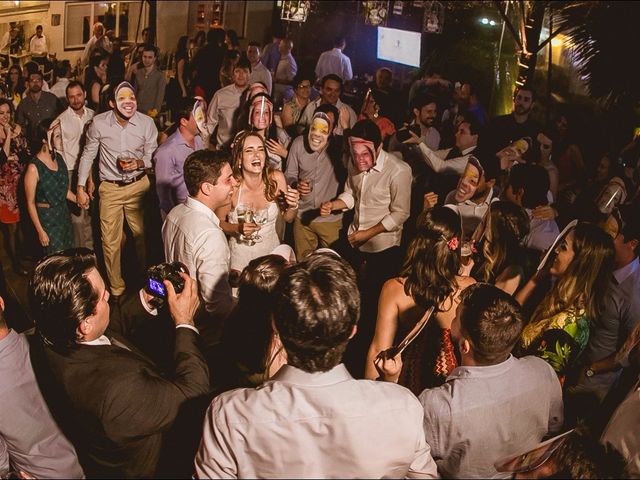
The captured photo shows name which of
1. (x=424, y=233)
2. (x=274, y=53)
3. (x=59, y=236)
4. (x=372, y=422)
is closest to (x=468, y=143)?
(x=424, y=233)

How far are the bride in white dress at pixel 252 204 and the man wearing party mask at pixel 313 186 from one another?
983 millimetres

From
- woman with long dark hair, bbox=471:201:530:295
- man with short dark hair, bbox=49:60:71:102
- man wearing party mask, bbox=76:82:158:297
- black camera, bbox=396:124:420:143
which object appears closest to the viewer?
woman with long dark hair, bbox=471:201:530:295

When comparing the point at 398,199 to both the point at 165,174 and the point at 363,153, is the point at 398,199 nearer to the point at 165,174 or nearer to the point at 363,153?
the point at 363,153

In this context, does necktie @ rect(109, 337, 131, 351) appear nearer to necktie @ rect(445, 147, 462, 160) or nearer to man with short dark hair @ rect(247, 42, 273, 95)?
necktie @ rect(445, 147, 462, 160)

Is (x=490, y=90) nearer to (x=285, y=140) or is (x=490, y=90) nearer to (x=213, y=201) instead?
(x=285, y=140)

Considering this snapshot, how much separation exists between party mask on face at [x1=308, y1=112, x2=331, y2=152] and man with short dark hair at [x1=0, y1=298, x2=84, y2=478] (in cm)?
326

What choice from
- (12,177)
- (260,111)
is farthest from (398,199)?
(12,177)

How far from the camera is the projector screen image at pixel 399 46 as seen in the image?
1193 centimetres

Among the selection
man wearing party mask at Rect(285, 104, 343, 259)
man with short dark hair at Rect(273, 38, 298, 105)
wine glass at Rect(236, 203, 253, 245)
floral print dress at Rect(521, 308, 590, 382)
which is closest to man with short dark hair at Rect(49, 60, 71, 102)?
man wearing party mask at Rect(285, 104, 343, 259)

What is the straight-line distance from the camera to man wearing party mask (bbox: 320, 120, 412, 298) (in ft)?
14.6

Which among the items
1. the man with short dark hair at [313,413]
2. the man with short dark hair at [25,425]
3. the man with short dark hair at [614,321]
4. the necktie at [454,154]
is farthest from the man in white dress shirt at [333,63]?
the man with short dark hair at [313,413]

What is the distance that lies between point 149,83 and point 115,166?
133 inches

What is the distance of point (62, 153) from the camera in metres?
5.34

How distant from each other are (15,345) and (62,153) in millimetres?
3752
